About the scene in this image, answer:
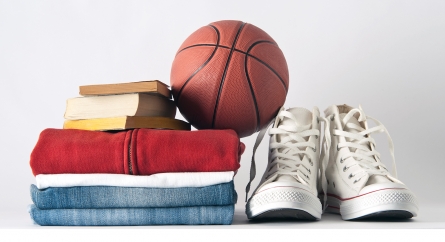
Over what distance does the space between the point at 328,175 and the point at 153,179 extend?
0.66m

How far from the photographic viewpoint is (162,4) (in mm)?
2891

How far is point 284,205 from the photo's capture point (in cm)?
137

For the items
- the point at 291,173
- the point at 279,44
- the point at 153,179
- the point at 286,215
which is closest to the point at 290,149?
the point at 291,173

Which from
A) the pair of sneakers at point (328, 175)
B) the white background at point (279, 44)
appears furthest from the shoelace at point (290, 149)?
the white background at point (279, 44)

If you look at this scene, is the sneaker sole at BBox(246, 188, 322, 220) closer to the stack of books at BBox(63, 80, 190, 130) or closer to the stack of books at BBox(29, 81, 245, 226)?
the stack of books at BBox(29, 81, 245, 226)

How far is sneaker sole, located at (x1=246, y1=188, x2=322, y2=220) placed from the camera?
4.55 feet

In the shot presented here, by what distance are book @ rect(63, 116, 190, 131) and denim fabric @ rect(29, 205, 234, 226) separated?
0.95 ft

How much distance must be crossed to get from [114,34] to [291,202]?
5.94 feet

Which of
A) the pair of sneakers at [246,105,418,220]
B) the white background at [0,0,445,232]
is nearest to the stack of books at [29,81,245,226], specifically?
the pair of sneakers at [246,105,418,220]

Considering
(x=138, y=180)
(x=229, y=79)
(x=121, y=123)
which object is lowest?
(x=138, y=180)

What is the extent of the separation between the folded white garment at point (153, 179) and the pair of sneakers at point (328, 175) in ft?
0.44

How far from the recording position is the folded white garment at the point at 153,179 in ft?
4.66

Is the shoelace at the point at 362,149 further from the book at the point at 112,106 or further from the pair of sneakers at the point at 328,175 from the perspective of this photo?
the book at the point at 112,106

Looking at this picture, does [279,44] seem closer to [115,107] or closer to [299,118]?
[299,118]
